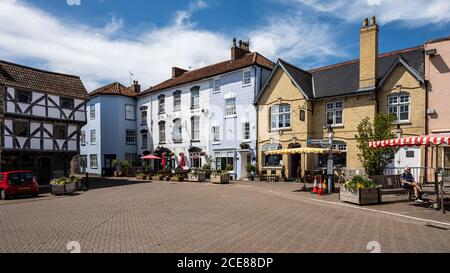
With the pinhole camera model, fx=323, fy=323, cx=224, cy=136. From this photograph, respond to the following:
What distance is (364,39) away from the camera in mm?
23188

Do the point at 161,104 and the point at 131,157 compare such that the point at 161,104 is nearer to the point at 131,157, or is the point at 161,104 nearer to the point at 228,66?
the point at 131,157

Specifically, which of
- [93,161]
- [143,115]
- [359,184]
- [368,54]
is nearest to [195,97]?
[143,115]

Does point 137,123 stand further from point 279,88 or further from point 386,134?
point 386,134

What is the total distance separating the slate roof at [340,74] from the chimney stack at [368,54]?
648mm

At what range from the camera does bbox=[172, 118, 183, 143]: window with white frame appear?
35719mm

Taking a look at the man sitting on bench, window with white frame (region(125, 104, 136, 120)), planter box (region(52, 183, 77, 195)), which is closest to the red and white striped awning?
the man sitting on bench

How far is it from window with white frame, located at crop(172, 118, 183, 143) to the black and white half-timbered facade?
9.93 meters

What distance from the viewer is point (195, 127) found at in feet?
111

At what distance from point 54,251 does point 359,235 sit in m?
6.99

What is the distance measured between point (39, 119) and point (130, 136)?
15513 mm

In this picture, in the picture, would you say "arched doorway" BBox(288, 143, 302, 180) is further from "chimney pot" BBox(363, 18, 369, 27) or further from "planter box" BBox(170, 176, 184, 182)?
"chimney pot" BBox(363, 18, 369, 27)

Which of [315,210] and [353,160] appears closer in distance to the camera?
[315,210]

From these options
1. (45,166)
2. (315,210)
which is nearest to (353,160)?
(315,210)
